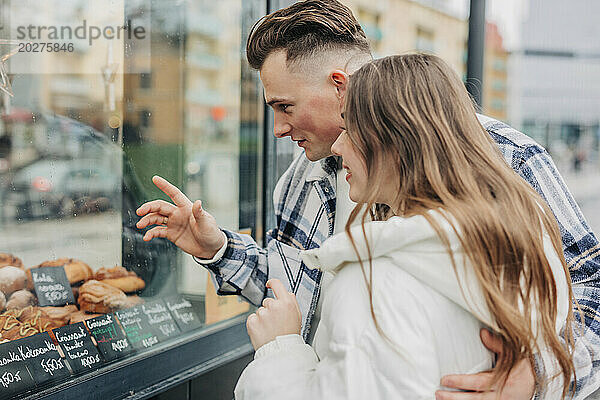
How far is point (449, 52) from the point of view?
427 centimetres

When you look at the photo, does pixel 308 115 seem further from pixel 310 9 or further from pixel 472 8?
pixel 472 8

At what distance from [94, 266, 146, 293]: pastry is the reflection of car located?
23 cm

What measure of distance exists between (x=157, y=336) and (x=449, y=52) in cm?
273

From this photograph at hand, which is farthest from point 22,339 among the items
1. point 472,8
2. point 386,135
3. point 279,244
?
point 472,8

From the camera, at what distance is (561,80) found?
4.36 m

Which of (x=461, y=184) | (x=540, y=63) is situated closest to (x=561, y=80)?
(x=540, y=63)

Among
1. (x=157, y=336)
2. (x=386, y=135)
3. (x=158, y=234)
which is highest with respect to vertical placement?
(x=386, y=135)

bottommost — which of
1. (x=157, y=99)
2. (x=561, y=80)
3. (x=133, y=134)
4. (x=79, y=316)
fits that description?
(x=79, y=316)

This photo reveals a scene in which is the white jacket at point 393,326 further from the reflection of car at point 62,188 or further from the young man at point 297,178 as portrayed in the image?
the reflection of car at point 62,188

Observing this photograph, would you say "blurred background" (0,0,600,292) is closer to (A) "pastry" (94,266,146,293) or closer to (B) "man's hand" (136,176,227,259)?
(A) "pastry" (94,266,146,293)

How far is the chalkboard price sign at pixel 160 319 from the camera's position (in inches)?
97.5

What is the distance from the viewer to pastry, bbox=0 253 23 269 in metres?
2.20

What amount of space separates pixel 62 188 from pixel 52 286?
336 mm

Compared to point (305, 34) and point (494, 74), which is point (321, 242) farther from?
point (494, 74)
